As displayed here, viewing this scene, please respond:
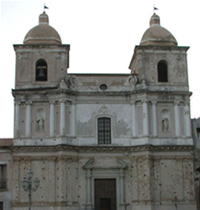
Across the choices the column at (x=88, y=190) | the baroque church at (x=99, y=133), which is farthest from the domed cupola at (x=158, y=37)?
the column at (x=88, y=190)

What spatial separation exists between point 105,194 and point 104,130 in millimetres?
4527

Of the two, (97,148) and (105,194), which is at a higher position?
(97,148)

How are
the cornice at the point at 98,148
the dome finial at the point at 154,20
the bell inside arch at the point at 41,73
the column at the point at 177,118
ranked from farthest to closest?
the dome finial at the point at 154,20
the bell inside arch at the point at 41,73
the column at the point at 177,118
the cornice at the point at 98,148

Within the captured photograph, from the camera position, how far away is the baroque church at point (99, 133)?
3047cm

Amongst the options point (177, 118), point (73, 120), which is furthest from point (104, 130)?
point (177, 118)

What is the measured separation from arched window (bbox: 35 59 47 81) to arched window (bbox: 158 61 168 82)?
28.2 feet

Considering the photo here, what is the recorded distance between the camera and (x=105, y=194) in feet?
102

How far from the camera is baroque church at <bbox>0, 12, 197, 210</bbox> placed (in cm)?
3047

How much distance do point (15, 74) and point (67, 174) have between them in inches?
328

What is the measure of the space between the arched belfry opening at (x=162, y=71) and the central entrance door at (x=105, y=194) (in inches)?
332

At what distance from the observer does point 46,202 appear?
30.1 metres

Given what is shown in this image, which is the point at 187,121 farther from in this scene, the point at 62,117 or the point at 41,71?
the point at 41,71

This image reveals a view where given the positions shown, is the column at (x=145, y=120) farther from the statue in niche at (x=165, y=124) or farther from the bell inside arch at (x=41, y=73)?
the bell inside arch at (x=41, y=73)

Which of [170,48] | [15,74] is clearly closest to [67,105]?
[15,74]
